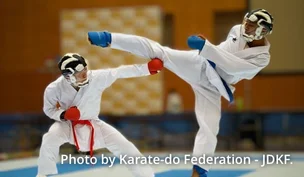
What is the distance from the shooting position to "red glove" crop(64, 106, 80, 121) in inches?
213

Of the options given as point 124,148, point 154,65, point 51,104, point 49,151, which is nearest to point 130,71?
point 154,65

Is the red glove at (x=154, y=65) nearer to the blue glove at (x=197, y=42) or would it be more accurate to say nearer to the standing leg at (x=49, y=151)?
the blue glove at (x=197, y=42)

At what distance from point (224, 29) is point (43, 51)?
6.07 m

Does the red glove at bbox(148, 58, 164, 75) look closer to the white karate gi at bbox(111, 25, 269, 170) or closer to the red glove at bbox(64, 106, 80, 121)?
the white karate gi at bbox(111, 25, 269, 170)

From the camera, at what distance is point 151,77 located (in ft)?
50.5

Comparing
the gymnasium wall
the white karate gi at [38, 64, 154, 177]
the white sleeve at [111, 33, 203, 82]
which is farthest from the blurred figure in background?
the white karate gi at [38, 64, 154, 177]

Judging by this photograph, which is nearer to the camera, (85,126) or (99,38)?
(99,38)

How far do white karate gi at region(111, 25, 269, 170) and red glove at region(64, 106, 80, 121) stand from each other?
76cm

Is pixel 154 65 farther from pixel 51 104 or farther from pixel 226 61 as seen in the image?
pixel 51 104

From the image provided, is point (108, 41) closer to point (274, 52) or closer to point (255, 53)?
point (255, 53)

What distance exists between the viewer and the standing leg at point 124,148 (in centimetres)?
541

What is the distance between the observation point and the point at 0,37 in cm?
1855

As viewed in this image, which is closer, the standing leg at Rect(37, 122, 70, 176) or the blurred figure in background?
the standing leg at Rect(37, 122, 70, 176)

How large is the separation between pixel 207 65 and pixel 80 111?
142cm
